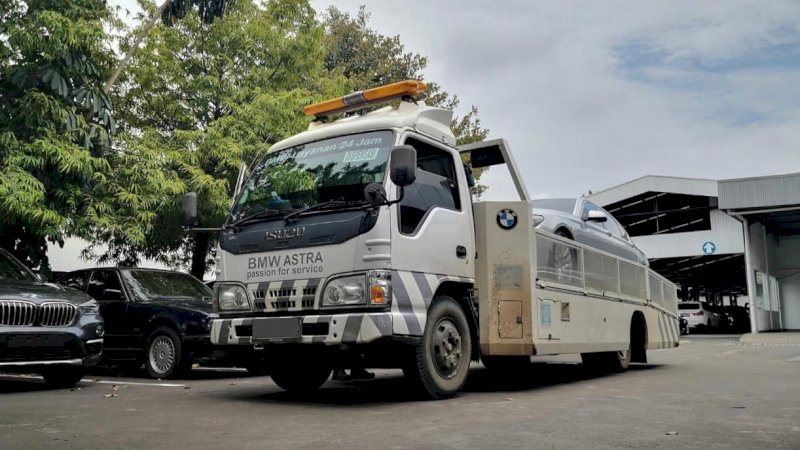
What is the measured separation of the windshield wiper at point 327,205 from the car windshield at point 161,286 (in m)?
4.75

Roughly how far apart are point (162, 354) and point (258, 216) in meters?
4.28

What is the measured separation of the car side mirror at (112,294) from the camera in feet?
34.8

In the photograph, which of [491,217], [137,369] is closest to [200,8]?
[137,369]

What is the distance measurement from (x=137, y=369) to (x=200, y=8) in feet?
23.8

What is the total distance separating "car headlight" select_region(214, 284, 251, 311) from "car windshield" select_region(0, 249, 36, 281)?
3435mm

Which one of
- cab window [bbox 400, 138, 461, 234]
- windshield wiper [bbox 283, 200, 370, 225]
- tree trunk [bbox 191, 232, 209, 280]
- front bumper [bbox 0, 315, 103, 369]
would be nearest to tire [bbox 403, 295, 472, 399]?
cab window [bbox 400, 138, 461, 234]

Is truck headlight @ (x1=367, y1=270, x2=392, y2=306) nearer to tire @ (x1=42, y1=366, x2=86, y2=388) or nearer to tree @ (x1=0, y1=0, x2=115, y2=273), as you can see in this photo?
tire @ (x1=42, y1=366, x2=86, y2=388)

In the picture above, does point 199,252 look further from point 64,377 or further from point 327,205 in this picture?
point 327,205

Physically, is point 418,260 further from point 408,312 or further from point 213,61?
point 213,61

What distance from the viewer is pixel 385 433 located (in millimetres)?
5059

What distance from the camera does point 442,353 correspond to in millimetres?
6895

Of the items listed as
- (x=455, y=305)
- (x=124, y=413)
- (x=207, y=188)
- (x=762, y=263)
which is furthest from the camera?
(x=762, y=263)

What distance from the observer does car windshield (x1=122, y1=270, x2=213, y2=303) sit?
36.1 feet

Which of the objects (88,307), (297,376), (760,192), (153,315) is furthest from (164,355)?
(760,192)
